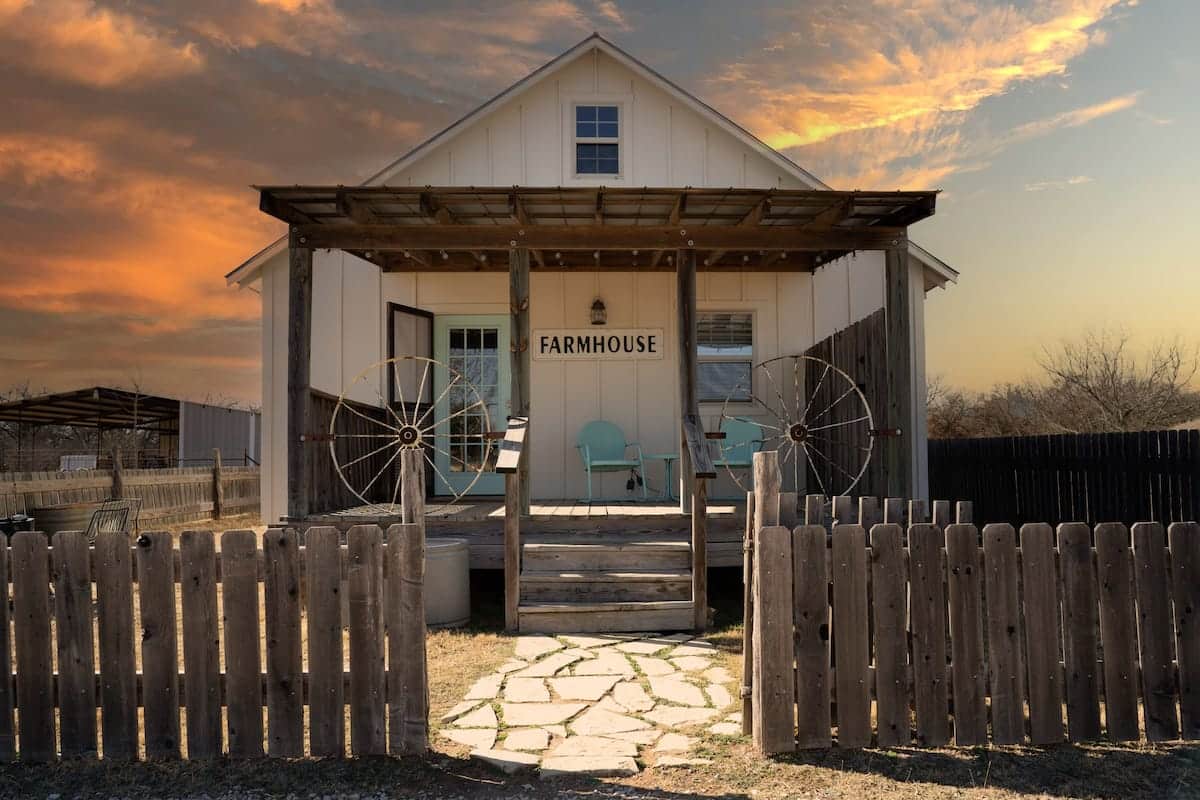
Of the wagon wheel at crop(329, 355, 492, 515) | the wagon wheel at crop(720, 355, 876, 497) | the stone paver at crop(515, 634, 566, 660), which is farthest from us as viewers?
the wagon wheel at crop(720, 355, 876, 497)

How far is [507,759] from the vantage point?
3996 millimetres

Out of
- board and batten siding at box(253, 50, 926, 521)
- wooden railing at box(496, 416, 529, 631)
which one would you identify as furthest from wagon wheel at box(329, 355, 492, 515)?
wooden railing at box(496, 416, 529, 631)

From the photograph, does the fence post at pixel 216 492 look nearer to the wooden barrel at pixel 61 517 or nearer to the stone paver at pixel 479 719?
the wooden barrel at pixel 61 517

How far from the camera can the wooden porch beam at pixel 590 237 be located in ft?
26.6

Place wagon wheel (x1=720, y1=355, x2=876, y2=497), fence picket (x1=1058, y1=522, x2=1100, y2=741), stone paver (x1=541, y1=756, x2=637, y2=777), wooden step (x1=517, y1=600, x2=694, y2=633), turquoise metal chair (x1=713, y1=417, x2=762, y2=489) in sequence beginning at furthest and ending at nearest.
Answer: turquoise metal chair (x1=713, y1=417, x2=762, y2=489) < wagon wheel (x1=720, y1=355, x2=876, y2=497) < wooden step (x1=517, y1=600, x2=694, y2=633) < fence picket (x1=1058, y1=522, x2=1100, y2=741) < stone paver (x1=541, y1=756, x2=637, y2=777)

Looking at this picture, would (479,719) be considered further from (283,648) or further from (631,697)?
(283,648)

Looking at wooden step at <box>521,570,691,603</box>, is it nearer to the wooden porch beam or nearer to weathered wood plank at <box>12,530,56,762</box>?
the wooden porch beam

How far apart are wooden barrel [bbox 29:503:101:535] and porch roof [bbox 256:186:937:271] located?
15.7ft

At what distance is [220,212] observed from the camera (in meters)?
12.5

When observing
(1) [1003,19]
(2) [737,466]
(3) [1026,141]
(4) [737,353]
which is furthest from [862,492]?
(3) [1026,141]

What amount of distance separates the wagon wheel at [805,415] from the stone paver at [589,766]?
Result: 5687 millimetres

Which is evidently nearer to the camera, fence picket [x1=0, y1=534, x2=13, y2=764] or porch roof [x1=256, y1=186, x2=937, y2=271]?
fence picket [x1=0, y1=534, x2=13, y2=764]

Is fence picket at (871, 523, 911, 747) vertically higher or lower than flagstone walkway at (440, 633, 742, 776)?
higher

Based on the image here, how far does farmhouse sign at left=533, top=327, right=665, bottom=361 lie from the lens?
34.3 ft
